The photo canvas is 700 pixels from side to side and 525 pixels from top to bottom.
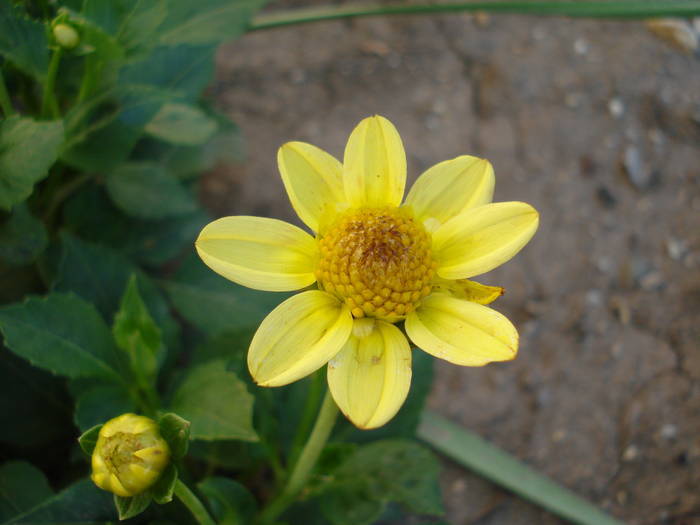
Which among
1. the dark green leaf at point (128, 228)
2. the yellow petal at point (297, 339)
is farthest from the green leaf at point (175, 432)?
the dark green leaf at point (128, 228)

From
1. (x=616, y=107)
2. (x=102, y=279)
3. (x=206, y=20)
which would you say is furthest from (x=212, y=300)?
(x=616, y=107)

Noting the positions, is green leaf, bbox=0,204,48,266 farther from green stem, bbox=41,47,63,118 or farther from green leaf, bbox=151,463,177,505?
green leaf, bbox=151,463,177,505

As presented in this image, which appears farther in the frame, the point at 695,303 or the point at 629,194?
the point at 629,194

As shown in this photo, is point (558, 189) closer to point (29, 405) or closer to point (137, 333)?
point (137, 333)

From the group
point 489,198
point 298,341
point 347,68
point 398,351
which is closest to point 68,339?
point 298,341

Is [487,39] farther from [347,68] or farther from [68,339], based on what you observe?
[68,339]

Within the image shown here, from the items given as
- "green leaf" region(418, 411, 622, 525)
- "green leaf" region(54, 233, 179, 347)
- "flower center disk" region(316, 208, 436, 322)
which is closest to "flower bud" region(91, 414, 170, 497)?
"flower center disk" region(316, 208, 436, 322)
